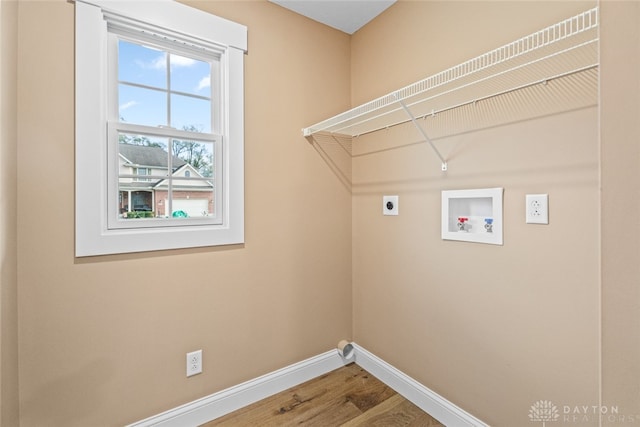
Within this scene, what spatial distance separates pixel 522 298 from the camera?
1.30m

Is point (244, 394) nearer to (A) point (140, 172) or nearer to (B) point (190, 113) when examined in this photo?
(A) point (140, 172)

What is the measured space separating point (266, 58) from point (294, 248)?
4.00 ft

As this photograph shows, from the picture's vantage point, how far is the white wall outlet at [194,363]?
1602mm

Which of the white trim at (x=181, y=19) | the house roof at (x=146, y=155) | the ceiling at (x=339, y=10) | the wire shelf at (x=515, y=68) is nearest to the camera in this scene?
the wire shelf at (x=515, y=68)

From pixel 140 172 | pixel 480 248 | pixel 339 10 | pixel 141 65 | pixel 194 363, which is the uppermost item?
pixel 339 10

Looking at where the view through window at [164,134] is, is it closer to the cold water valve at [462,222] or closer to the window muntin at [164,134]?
the window muntin at [164,134]

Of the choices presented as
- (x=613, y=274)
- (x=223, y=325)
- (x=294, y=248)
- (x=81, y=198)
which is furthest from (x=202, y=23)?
(x=613, y=274)

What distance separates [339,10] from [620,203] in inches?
79.4

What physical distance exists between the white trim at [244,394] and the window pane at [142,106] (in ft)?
5.03

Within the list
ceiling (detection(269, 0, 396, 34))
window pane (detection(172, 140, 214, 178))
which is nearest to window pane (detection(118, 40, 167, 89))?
window pane (detection(172, 140, 214, 178))

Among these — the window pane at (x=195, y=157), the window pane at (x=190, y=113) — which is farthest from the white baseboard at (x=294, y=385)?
the window pane at (x=190, y=113)

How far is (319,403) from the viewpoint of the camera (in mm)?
1772

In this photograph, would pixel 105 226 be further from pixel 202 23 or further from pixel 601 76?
pixel 601 76

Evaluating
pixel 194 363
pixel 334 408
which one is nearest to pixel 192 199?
pixel 194 363
